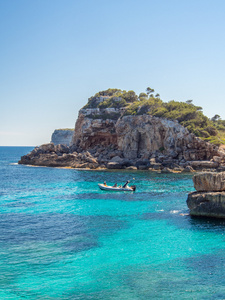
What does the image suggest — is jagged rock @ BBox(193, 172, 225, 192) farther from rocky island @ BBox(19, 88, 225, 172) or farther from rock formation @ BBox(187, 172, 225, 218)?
rocky island @ BBox(19, 88, 225, 172)

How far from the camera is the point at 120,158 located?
74.4 metres

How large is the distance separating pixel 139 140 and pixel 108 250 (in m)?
63.7

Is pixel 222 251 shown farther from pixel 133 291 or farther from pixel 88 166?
pixel 88 166

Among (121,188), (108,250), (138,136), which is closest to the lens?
(108,250)

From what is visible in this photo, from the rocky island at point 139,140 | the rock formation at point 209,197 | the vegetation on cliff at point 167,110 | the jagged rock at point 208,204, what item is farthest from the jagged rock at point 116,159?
the jagged rock at point 208,204

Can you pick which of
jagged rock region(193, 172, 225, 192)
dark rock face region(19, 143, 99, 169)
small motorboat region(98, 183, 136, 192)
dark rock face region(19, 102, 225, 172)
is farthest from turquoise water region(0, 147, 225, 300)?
dark rock face region(19, 143, 99, 169)

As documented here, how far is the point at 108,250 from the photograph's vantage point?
19.1 metres


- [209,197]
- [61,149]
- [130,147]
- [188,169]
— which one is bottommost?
[209,197]

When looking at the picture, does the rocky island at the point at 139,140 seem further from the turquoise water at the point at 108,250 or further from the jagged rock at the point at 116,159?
the turquoise water at the point at 108,250

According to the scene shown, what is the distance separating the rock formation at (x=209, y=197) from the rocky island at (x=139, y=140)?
33201mm

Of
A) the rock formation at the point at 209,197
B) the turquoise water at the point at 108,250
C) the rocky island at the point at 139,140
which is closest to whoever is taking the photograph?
the turquoise water at the point at 108,250

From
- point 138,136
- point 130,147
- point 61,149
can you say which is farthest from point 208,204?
point 61,149

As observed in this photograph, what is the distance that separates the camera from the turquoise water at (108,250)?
14.2m

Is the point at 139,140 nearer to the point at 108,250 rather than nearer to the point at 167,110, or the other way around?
the point at 167,110
